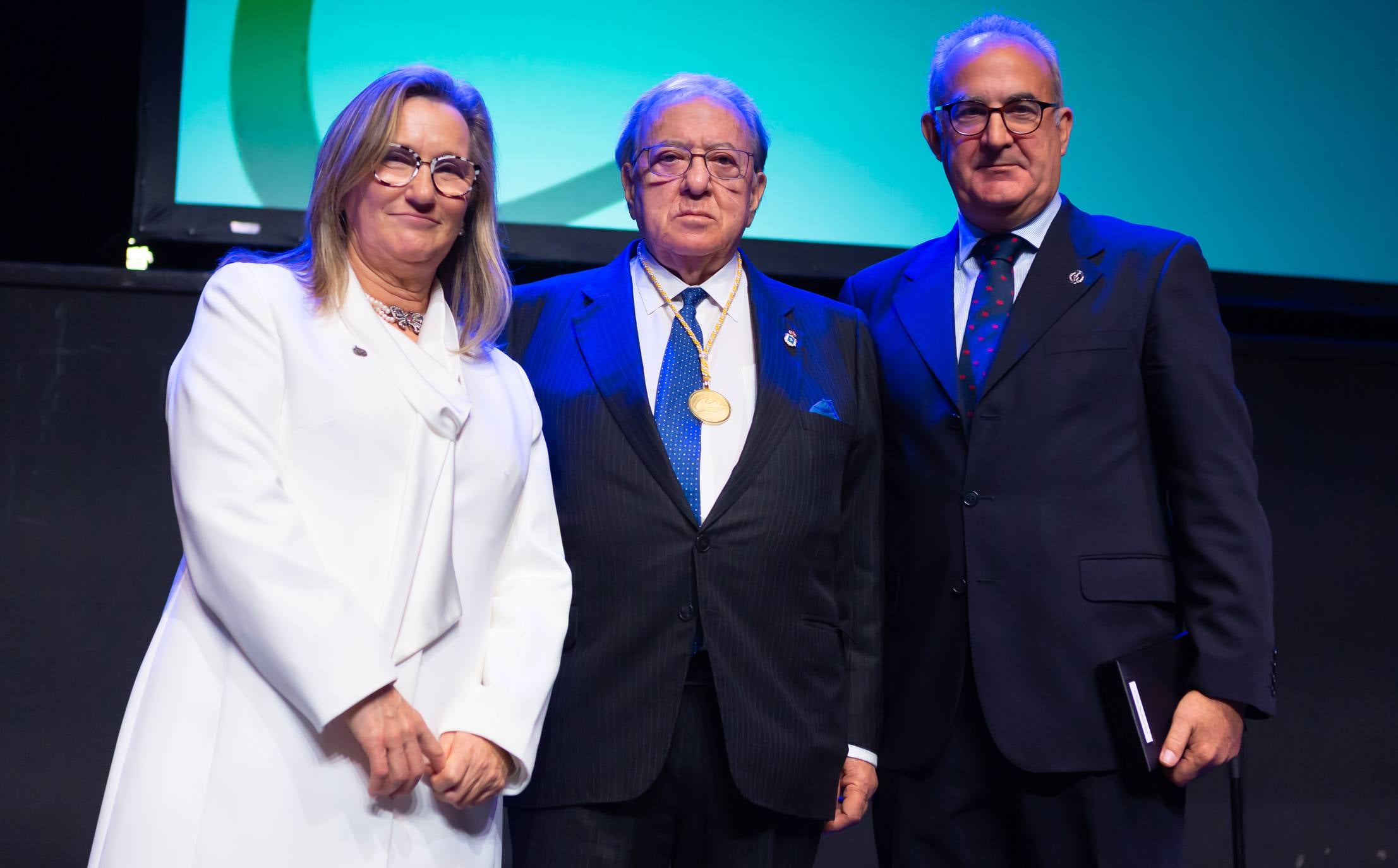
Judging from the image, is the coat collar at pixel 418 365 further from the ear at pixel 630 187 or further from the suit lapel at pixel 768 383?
the ear at pixel 630 187

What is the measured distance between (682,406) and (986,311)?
561 millimetres

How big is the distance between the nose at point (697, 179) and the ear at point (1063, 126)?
63cm

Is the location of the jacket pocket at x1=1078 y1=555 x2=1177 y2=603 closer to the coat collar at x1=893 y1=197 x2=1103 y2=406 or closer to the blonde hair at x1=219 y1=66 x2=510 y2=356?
the coat collar at x1=893 y1=197 x2=1103 y2=406

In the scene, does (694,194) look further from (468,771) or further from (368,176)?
(468,771)

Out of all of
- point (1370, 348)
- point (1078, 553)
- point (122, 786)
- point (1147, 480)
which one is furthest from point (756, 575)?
point (1370, 348)

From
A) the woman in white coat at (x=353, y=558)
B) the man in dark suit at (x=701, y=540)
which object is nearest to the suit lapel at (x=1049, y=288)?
the man in dark suit at (x=701, y=540)

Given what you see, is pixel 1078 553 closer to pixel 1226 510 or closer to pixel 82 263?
pixel 1226 510

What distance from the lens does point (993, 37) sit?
6.66 ft

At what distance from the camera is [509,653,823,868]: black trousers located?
1.67m

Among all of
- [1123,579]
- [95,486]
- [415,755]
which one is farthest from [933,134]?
[95,486]

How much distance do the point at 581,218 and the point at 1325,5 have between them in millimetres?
2261

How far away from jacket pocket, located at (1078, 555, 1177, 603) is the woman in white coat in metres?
0.82

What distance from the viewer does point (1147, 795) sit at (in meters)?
1.73

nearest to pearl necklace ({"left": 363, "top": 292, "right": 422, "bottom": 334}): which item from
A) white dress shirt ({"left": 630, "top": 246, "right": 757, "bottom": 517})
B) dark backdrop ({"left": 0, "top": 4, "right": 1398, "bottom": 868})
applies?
white dress shirt ({"left": 630, "top": 246, "right": 757, "bottom": 517})
